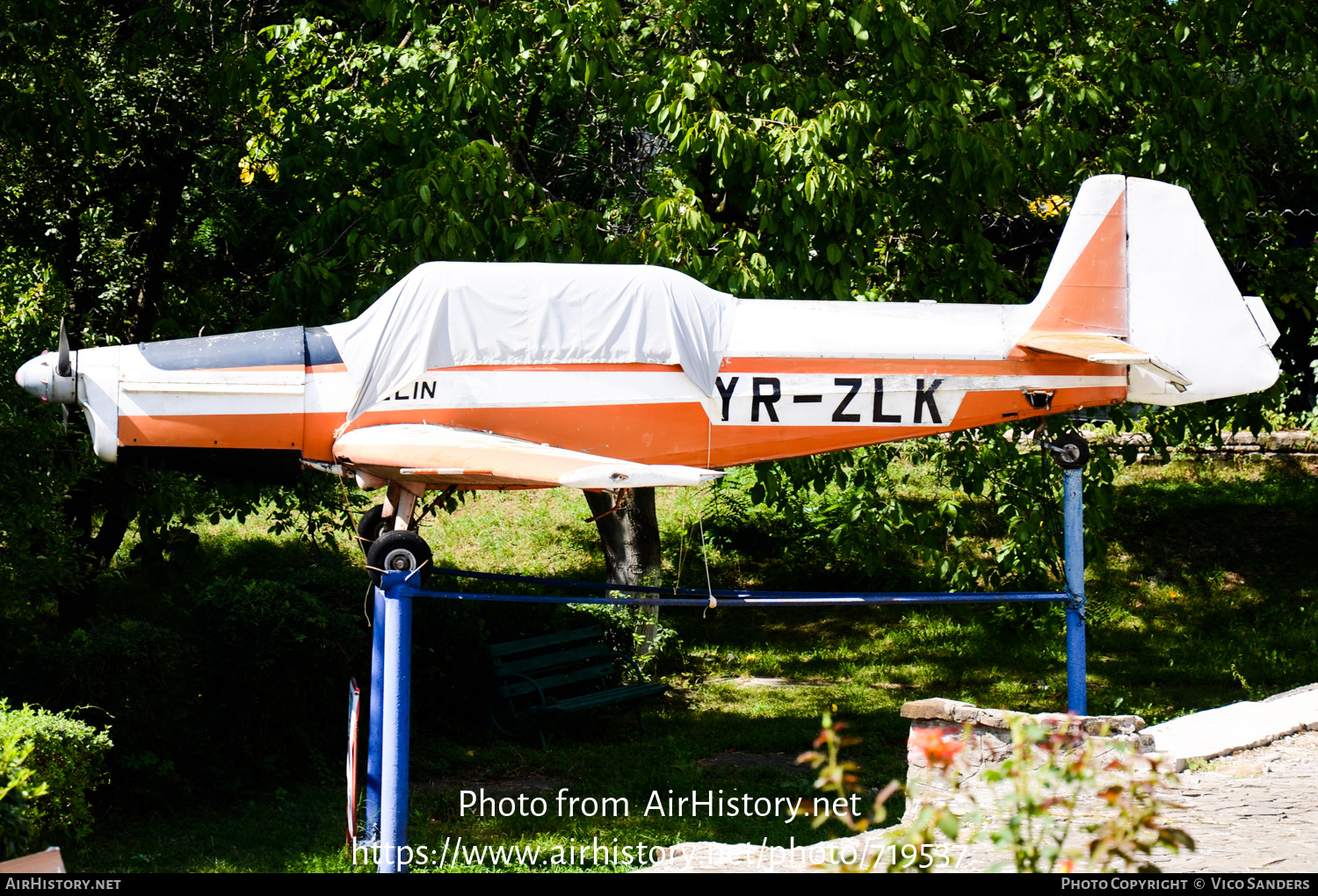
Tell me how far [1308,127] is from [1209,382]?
17.2 ft

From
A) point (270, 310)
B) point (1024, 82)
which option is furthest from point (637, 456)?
point (1024, 82)

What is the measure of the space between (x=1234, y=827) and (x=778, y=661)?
312 inches

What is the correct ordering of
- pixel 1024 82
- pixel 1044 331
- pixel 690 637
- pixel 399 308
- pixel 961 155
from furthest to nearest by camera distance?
pixel 690 637 → pixel 1024 82 → pixel 961 155 → pixel 1044 331 → pixel 399 308

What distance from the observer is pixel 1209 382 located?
7250mm

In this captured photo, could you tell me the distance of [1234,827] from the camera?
644 cm

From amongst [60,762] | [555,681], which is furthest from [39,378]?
[555,681]

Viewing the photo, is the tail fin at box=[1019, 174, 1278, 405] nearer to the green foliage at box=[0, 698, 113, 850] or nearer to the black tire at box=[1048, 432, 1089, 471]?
the black tire at box=[1048, 432, 1089, 471]

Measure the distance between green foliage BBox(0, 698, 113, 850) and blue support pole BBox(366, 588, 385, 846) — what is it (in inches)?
62.2

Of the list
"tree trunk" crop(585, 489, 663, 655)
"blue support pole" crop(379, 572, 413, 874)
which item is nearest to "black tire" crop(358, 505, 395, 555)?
"blue support pole" crop(379, 572, 413, 874)

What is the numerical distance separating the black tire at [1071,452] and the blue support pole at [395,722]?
415cm

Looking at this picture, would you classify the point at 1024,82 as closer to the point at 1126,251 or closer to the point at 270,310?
the point at 1126,251

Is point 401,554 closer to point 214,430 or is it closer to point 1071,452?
point 214,430

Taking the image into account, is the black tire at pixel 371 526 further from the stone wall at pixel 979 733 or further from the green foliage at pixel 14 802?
the stone wall at pixel 979 733

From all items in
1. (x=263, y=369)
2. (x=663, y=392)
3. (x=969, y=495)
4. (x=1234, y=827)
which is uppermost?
(x=263, y=369)
